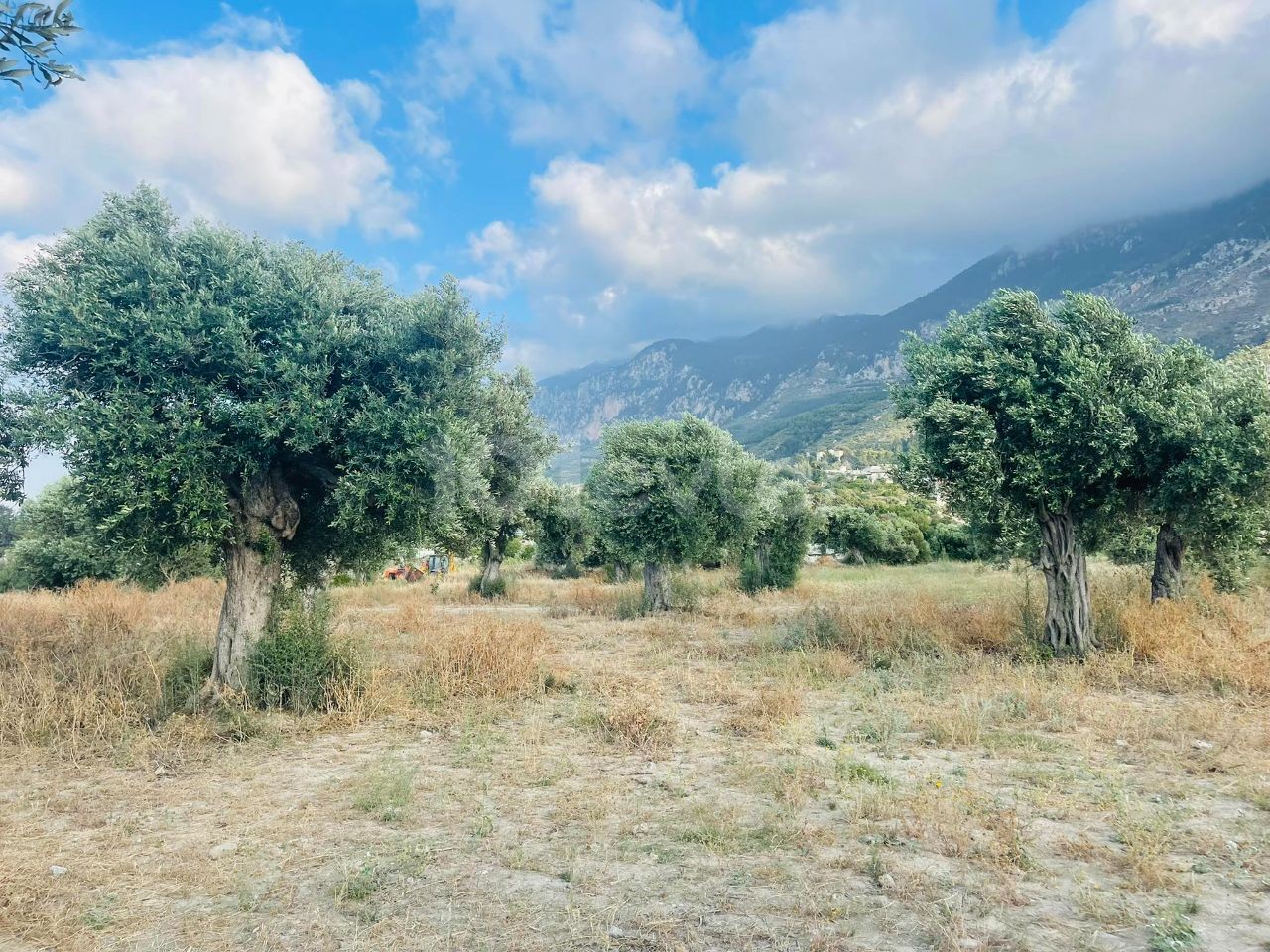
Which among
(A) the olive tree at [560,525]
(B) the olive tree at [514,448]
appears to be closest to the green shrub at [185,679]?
(B) the olive tree at [514,448]

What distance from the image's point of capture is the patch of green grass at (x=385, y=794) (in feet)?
21.5

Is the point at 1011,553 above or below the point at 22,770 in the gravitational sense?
above

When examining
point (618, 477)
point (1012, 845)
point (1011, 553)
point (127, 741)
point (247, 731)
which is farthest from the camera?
point (618, 477)

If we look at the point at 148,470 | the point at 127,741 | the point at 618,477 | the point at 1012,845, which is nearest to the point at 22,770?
the point at 127,741

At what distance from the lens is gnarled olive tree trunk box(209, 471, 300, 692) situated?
1045 cm

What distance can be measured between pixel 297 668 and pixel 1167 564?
17.3m

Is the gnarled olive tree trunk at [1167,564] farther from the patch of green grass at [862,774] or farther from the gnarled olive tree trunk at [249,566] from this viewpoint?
the gnarled olive tree trunk at [249,566]

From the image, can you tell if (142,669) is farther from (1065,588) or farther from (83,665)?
(1065,588)

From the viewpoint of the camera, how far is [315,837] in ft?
19.8

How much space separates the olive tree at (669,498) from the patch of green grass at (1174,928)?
17.9 m

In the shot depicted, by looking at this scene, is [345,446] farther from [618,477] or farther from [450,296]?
[618,477]

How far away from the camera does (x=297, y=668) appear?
10.5 meters

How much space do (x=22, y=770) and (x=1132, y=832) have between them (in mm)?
11176

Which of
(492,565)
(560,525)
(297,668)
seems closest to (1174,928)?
(297,668)
